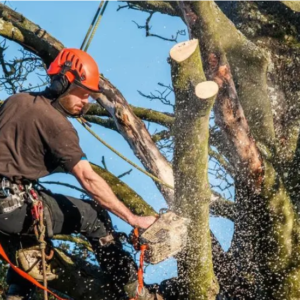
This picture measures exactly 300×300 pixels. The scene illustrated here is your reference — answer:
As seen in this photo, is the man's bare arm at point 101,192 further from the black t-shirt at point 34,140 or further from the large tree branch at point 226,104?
the large tree branch at point 226,104

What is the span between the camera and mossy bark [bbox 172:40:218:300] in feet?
12.8

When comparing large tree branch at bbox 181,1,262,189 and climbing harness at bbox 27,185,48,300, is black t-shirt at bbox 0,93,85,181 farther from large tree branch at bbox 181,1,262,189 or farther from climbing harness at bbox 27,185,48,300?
large tree branch at bbox 181,1,262,189

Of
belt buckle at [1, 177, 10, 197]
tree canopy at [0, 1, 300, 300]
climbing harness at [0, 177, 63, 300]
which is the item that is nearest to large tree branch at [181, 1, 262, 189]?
tree canopy at [0, 1, 300, 300]

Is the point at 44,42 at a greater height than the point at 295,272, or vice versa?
the point at 44,42

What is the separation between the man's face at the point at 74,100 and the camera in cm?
434

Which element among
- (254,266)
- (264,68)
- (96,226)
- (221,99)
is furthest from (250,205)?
(264,68)

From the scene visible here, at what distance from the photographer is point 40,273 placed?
14.7ft

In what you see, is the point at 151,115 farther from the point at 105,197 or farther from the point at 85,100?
the point at 105,197

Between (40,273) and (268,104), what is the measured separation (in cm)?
242

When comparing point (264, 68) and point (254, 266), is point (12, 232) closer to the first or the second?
point (254, 266)

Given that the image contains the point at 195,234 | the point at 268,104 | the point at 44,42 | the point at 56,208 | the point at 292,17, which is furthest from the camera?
the point at 292,17

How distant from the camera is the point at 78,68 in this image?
174 inches

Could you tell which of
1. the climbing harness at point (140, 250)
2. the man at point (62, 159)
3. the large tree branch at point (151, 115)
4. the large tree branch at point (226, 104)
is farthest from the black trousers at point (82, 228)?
the large tree branch at point (151, 115)

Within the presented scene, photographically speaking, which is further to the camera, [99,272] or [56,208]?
[99,272]
